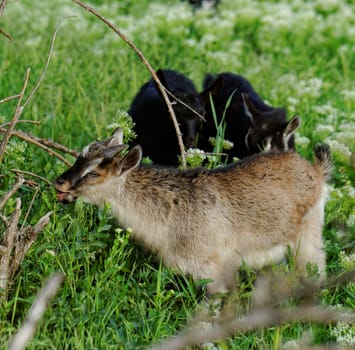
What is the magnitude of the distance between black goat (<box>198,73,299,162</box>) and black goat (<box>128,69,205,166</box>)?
27 centimetres

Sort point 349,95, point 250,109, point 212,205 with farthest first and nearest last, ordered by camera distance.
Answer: point 349,95, point 250,109, point 212,205

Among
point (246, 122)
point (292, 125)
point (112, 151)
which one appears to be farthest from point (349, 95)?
point (112, 151)

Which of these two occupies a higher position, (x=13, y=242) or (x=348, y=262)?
(x=13, y=242)

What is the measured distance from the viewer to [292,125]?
7016mm

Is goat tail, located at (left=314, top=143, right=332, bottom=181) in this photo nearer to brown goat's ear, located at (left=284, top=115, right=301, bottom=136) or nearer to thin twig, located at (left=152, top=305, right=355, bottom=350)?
brown goat's ear, located at (left=284, top=115, right=301, bottom=136)

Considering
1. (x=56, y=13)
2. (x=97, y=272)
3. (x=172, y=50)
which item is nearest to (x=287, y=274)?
(x=97, y=272)

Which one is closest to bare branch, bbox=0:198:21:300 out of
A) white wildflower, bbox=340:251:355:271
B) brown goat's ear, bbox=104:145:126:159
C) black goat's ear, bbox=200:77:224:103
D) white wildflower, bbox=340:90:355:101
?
brown goat's ear, bbox=104:145:126:159

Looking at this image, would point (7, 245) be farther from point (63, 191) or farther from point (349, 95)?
point (349, 95)

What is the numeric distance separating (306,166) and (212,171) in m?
0.68

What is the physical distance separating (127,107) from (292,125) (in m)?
2.06

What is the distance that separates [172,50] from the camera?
10.3m

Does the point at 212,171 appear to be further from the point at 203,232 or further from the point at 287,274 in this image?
the point at 287,274

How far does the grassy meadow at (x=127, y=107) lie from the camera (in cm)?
504

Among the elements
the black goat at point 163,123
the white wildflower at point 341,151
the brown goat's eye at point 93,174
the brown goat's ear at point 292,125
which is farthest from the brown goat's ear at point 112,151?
the white wildflower at point 341,151
